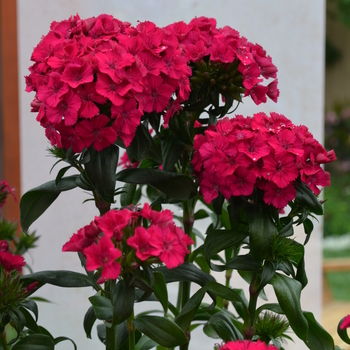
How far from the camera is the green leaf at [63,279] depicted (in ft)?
2.49

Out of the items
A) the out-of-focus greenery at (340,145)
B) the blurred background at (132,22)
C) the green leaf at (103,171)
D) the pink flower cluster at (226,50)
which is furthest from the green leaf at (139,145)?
the out-of-focus greenery at (340,145)

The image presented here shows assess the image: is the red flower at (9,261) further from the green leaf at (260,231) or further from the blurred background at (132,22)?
the blurred background at (132,22)

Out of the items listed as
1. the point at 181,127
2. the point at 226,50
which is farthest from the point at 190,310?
the point at 226,50

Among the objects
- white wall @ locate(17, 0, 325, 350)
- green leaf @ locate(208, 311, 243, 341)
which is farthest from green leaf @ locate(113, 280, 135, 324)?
white wall @ locate(17, 0, 325, 350)

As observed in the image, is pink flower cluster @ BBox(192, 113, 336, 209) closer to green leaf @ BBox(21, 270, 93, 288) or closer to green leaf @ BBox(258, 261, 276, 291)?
green leaf @ BBox(258, 261, 276, 291)

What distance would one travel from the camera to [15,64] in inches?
65.6

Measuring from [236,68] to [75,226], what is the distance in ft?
3.40

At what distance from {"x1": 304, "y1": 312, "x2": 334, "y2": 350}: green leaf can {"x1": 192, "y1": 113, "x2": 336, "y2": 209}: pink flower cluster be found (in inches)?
8.0

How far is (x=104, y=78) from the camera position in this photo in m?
0.62

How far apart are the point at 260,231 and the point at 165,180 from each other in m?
0.15

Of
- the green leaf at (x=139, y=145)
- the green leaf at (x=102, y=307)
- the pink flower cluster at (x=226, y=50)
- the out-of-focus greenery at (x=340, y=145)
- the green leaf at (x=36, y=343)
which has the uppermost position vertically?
the out-of-focus greenery at (x=340, y=145)

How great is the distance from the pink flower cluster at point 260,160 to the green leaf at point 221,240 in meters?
0.07

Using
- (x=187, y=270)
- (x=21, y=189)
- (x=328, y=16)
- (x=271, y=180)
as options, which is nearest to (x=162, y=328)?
(x=187, y=270)

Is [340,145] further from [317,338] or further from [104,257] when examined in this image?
[104,257]
